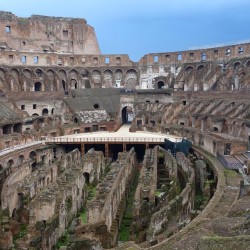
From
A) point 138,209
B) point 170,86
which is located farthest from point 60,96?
point 138,209

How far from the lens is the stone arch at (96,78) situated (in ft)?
188

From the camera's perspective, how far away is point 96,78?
Result: 191 feet

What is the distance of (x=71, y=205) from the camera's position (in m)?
20.6

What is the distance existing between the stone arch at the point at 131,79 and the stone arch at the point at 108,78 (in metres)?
2.53

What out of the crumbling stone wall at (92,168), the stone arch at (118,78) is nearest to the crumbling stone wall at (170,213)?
the crumbling stone wall at (92,168)

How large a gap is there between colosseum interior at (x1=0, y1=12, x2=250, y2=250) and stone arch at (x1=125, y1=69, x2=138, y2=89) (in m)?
0.17

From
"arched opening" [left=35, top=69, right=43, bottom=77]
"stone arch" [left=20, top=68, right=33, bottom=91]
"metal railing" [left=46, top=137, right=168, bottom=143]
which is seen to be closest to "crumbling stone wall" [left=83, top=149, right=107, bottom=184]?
"metal railing" [left=46, top=137, right=168, bottom=143]

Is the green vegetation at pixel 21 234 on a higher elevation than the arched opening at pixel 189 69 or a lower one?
lower

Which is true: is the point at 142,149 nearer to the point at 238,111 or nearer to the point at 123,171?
the point at 238,111

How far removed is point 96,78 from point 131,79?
572cm

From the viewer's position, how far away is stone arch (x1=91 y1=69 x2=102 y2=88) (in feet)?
188

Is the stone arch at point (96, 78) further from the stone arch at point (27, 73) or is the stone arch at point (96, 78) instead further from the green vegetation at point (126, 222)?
the green vegetation at point (126, 222)

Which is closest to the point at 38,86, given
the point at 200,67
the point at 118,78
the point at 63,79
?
the point at 63,79

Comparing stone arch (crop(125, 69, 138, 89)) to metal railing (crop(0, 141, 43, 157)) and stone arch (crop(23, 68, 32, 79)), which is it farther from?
metal railing (crop(0, 141, 43, 157))
